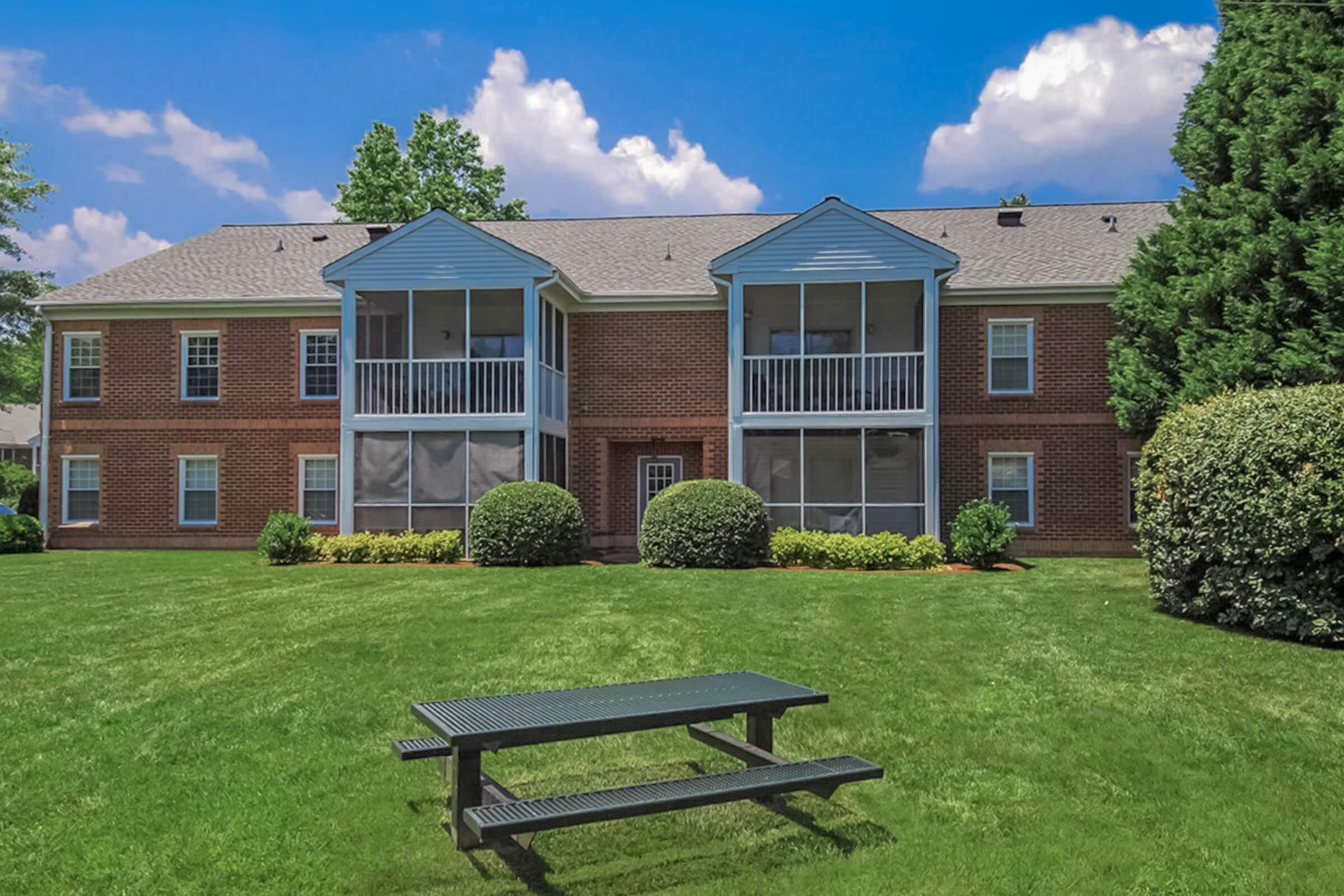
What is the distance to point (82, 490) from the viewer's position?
2081 cm

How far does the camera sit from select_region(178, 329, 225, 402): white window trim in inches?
810

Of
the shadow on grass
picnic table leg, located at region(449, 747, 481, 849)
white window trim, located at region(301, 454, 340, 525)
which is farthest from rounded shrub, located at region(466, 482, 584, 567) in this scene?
picnic table leg, located at region(449, 747, 481, 849)

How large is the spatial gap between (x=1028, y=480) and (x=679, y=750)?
14552mm

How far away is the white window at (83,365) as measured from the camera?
20812 millimetres

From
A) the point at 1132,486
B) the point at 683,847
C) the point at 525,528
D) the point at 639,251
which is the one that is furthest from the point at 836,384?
the point at 683,847

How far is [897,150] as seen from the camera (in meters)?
19.5

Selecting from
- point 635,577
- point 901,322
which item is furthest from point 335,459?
point 901,322

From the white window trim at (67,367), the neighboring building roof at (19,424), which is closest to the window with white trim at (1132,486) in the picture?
the white window trim at (67,367)

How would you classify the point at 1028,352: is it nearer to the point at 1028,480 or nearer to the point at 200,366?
the point at 1028,480

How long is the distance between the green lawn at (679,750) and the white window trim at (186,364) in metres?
9.75

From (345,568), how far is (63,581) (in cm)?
367

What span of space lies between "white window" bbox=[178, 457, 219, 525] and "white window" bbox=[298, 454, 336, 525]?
1.72 meters

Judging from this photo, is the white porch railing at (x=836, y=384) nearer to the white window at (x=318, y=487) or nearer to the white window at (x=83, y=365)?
the white window at (x=318, y=487)

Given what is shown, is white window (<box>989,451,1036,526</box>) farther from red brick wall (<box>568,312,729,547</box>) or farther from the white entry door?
the white entry door
